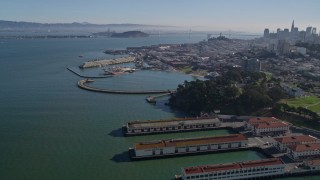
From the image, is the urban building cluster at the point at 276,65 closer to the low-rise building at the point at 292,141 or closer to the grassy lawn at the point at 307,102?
the grassy lawn at the point at 307,102

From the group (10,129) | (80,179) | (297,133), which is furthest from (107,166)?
(297,133)

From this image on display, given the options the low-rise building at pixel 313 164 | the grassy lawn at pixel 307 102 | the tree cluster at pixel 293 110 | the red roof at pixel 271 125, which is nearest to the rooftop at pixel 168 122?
the red roof at pixel 271 125

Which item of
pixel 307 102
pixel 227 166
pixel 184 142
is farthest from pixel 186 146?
pixel 307 102

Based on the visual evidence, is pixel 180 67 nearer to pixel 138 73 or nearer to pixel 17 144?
pixel 138 73

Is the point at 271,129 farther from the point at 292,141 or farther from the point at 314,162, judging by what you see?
the point at 314,162

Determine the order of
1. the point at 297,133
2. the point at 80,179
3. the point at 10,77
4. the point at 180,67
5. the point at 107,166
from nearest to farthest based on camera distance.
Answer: the point at 80,179 < the point at 107,166 < the point at 297,133 < the point at 10,77 < the point at 180,67

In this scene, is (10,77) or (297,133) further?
(10,77)

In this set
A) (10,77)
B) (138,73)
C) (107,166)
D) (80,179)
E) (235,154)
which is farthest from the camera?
(138,73)

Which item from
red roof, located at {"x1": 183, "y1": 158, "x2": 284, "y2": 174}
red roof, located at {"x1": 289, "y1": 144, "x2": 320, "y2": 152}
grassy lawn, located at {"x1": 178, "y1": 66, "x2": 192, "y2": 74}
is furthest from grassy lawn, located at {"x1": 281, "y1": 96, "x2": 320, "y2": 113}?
grassy lawn, located at {"x1": 178, "y1": 66, "x2": 192, "y2": 74}
